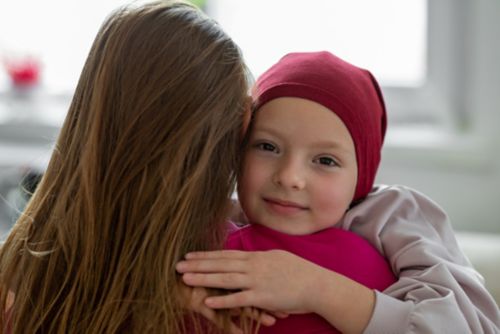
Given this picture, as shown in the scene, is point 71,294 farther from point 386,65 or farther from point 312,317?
point 386,65

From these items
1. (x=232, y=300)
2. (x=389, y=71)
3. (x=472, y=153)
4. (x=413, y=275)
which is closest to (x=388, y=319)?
(x=413, y=275)

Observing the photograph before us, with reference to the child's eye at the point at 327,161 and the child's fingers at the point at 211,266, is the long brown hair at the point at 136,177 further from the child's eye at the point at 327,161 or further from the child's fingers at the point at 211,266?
the child's eye at the point at 327,161

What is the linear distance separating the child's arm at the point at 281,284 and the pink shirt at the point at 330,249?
0.20 feet

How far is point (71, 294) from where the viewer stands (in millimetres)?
1136

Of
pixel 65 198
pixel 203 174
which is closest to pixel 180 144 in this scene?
pixel 203 174

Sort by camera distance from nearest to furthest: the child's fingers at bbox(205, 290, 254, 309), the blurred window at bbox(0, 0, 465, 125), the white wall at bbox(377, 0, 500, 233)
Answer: the child's fingers at bbox(205, 290, 254, 309), the white wall at bbox(377, 0, 500, 233), the blurred window at bbox(0, 0, 465, 125)

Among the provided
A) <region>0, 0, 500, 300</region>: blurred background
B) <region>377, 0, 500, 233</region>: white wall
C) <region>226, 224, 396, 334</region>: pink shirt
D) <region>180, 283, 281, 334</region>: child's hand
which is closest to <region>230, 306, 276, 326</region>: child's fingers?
<region>180, 283, 281, 334</region>: child's hand

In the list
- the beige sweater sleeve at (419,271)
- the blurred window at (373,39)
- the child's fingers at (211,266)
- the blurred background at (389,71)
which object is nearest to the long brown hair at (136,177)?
the child's fingers at (211,266)

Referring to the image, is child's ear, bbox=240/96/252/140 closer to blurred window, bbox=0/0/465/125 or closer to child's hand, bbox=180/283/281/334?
child's hand, bbox=180/283/281/334

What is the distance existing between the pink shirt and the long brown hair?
8 centimetres

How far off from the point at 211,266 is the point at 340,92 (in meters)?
0.34

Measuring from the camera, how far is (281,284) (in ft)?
3.71

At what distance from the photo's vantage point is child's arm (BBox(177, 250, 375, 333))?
1.12 metres

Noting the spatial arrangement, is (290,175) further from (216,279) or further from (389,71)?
(389,71)
